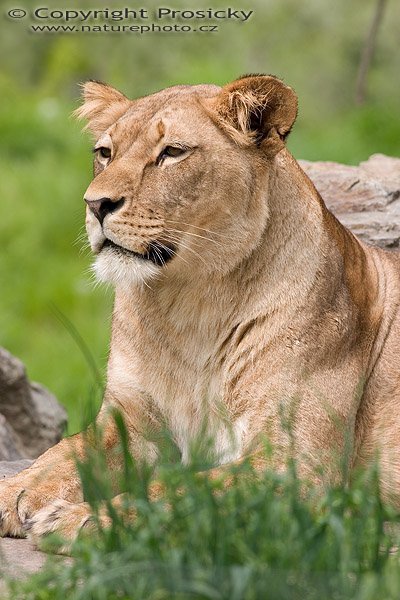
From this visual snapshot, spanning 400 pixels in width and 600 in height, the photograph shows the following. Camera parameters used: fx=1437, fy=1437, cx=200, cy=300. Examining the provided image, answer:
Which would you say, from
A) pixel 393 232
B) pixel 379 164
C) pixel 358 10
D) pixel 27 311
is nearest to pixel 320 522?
pixel 393 232

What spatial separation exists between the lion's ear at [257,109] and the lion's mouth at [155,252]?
0.50 meters

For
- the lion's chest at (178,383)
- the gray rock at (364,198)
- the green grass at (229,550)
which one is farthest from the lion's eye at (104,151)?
the gray rock at (364,198)

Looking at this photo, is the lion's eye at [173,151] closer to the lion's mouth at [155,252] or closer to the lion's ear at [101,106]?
the lion's mouth at [155,252]

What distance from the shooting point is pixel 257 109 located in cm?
525

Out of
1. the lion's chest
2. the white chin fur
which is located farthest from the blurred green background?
the lion's chest

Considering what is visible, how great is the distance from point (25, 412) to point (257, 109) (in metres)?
2.79

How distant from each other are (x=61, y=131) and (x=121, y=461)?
10.5 metres

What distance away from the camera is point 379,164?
8.23m

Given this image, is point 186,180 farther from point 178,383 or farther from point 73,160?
point 73,160

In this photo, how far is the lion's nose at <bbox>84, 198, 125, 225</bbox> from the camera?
4934 mm

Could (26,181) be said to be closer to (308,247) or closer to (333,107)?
(308,247)

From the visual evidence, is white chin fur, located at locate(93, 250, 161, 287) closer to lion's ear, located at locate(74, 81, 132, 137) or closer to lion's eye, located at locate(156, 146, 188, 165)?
lion's eye, located at locate(156, 146, 188, 165)

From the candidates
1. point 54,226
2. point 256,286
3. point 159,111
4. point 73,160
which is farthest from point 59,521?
point 73,160

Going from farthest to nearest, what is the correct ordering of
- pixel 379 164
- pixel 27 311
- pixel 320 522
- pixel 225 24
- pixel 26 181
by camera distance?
pixel 225 24 < pixel 26 181 < pixel 27 311 < pixel 379 164 < pixel 320 522
